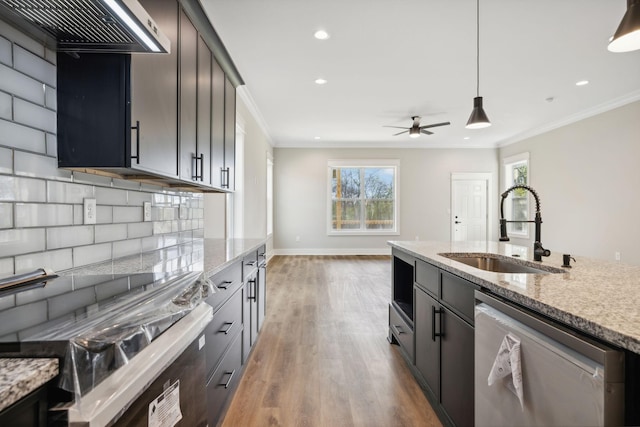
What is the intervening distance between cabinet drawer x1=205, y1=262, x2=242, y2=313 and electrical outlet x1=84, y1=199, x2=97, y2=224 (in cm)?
65

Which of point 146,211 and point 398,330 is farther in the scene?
point 398,330

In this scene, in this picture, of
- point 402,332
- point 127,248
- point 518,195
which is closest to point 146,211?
point 127,248

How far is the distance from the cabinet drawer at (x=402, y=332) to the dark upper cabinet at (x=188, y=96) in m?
1.81

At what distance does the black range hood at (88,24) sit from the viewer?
38.9 inches

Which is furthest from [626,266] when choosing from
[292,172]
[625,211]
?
[292,172]

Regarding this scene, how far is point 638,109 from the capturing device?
14.2 ft

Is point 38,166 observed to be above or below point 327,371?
above

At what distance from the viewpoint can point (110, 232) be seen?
160cm

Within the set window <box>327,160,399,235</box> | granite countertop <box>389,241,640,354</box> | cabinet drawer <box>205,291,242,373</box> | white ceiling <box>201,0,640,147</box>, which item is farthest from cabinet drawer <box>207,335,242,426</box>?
window <box>327,160,399,235</box>

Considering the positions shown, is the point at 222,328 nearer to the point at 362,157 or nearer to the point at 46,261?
the point at 46,261

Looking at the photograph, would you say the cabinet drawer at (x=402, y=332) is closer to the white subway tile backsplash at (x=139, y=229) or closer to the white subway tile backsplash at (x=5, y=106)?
the white subway tile backsplash at (x=139, y=229)

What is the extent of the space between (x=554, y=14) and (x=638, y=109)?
3.08m

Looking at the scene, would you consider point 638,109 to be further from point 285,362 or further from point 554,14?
point 285,362

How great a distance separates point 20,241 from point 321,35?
2.69 m
